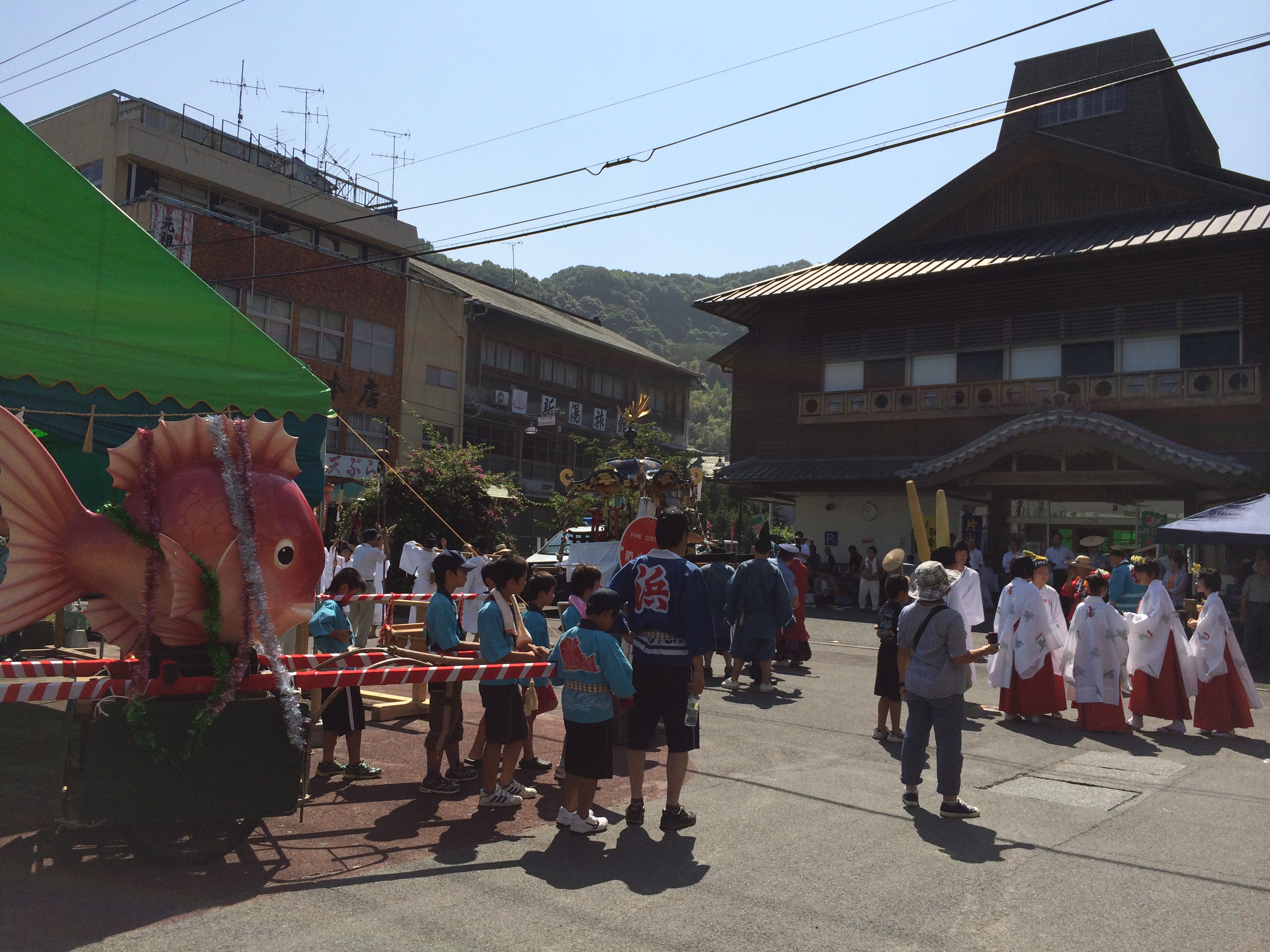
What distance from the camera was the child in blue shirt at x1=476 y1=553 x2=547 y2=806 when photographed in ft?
20.0

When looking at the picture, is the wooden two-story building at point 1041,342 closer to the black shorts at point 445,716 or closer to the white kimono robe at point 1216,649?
the white kimono robe at point 1216,649

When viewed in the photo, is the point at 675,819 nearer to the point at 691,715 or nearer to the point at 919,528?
the point at 691,715

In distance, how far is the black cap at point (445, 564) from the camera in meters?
6.66

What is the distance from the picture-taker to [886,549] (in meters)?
23.0

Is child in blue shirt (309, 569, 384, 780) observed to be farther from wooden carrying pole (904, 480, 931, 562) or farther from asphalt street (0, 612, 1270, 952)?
wooden carrying pole (904, 480, 931, 562)

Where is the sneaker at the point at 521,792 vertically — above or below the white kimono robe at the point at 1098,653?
below

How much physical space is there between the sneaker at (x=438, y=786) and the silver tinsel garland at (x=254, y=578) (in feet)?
4.82

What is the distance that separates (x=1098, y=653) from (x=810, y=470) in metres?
13.9

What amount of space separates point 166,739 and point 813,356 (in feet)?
69.3

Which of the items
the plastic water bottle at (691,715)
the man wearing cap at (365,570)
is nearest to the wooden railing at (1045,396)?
the man wearing cap at (365,570)

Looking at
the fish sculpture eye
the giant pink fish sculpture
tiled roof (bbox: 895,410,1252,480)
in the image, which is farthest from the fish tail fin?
tiled roof (bbox: 895,410,1252,480)

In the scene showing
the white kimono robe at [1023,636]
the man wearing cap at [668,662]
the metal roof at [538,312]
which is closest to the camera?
the man wearing cap at [668,662]

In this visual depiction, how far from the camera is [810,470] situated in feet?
76.4

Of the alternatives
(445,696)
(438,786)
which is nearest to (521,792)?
(438,786)
